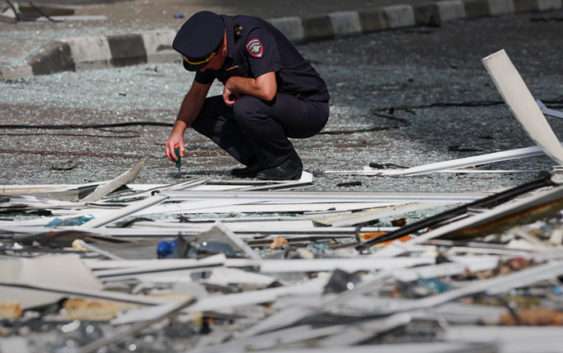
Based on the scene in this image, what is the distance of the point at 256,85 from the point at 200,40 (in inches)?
15.3

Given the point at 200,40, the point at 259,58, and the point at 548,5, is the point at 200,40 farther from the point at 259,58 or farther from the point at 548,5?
the point at 548,5

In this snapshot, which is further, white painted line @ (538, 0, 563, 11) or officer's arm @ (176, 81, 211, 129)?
white painted line @ (538, 0, 563, 11)

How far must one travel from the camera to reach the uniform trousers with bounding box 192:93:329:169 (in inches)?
253

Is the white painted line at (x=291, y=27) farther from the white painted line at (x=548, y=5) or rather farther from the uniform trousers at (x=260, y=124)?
A: the uniform trousers at (x=260, y=124)

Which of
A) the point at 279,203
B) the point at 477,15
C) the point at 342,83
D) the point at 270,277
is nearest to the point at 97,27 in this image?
the point at 342,83

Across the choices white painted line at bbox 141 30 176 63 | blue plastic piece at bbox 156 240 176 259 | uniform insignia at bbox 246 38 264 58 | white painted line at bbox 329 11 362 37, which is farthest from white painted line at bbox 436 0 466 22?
Answer: blue plastic piece at bbox 156 240 176 259

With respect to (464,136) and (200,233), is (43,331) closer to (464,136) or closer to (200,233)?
(200,233)

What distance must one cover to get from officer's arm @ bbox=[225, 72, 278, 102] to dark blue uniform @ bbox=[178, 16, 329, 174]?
3 cm

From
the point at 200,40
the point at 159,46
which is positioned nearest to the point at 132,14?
the point at 159,46

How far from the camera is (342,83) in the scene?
10.8 metres

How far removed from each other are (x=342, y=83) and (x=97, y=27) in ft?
11.1

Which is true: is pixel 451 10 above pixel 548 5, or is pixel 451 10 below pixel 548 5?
above

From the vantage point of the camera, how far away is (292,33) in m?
13.7

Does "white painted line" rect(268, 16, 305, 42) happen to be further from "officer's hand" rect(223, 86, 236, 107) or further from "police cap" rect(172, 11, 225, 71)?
"police cap" rect(172, 11, 225, 71)
